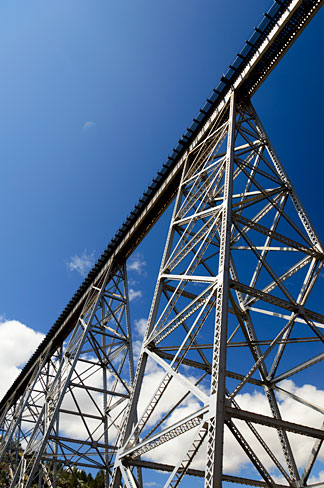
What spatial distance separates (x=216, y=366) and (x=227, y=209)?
151 inches

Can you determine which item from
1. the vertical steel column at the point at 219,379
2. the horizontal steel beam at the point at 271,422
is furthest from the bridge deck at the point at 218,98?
the horizontal steel beam at the point at 271,422

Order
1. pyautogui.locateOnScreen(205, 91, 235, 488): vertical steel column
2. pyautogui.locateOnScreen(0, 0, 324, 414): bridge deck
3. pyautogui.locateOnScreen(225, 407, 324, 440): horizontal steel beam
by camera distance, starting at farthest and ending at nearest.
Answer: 1. pyautogui.locateOnScreen(0, 0, 324, 414): bridge deck
2. pyautogui.locateOnScreen(225, 407, 324, 440): horizontal steel beam
3. pyautogui.locateOnScreen(205, 91, 235, 488): vertical steel column

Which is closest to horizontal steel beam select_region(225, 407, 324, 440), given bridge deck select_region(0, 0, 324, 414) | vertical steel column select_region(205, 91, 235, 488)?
vertical steel column select_region(205, 91, 235, 488)

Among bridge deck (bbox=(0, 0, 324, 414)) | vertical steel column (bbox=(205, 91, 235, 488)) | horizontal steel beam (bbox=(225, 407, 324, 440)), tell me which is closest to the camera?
vertical steel column (bbox=(205, 91, 235, 488))

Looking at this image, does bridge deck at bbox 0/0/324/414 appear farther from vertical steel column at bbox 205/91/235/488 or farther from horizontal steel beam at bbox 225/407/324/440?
horizontal steel beam at bbox 225/407/324/440

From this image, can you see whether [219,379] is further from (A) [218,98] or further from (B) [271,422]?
(A) [218,98]

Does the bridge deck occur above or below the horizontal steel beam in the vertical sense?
above

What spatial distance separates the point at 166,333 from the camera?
338 inches

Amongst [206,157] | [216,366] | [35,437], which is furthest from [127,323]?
[216,366]

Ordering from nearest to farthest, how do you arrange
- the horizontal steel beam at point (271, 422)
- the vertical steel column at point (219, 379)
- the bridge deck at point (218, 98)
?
the vertical steel column at point (219, 379), the horizontal steel beam at point (271, 422), the bridge deck at point (218, 98)

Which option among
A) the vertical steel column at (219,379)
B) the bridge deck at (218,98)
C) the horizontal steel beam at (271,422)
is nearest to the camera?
the vertical steel column at (219,379)

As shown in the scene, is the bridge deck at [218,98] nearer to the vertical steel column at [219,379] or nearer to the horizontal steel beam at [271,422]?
the vertical steel column at [219,379]

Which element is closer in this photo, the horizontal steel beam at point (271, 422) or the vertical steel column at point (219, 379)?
the vertical steel column at point (219, 379)

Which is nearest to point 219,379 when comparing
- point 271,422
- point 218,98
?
point 271,422
